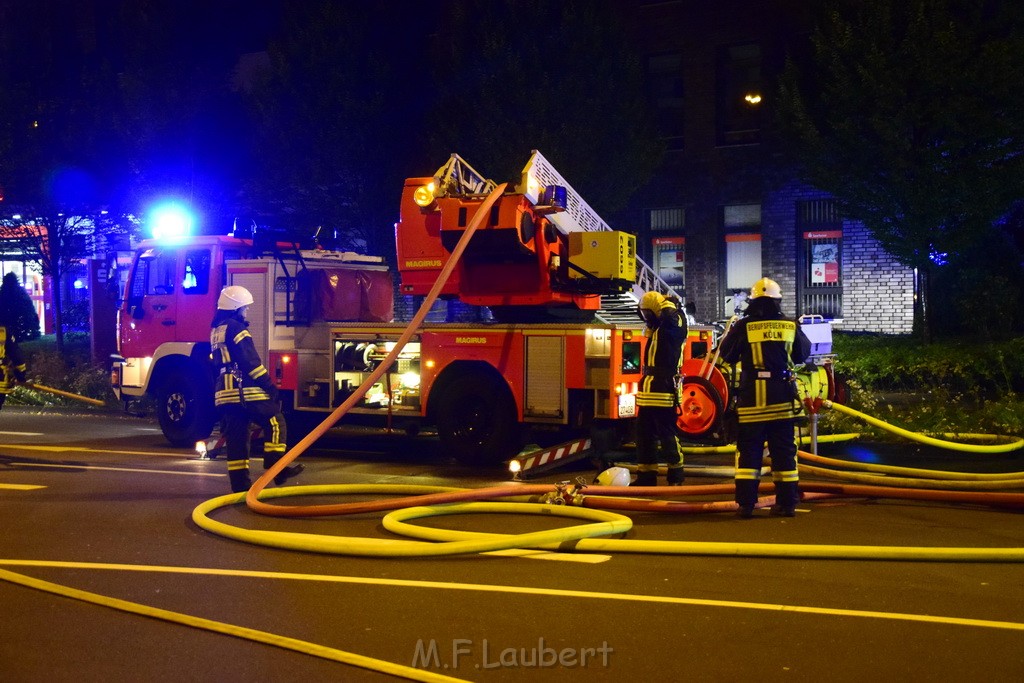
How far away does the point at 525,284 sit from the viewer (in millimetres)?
11250

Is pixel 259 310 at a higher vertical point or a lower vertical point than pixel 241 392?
higher

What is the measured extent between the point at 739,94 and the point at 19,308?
17.3m

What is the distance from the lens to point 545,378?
10688 mm

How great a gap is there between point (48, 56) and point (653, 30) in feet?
39.6

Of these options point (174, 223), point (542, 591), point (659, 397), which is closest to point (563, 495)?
point (659, 397)

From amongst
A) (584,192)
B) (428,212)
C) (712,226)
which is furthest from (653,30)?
(428,212)

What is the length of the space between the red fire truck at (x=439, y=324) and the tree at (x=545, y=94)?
436cm

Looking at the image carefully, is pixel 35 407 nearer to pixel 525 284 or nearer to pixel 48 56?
pixel 48 56

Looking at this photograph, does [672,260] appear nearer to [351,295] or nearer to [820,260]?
[820,260]

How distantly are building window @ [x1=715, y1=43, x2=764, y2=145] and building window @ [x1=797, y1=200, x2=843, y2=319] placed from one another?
1844mm

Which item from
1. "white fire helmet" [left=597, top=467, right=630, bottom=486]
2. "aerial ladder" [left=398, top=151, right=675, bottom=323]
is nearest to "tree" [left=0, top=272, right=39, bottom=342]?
"aerial ladder" [left=398, top=151, right=675, bottom=323]

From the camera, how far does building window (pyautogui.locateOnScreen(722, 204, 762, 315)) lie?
70.2 ft

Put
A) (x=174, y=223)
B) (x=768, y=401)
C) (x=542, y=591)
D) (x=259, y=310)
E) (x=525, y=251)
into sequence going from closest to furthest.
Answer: (x=542, y=591), (x=768, y=401), (x=525, y=251), (x=259, y=310), (x=174, y=223)

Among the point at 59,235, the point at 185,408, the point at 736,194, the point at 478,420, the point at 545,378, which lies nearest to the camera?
the point at 545,378
